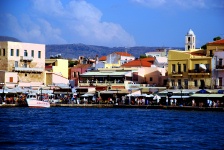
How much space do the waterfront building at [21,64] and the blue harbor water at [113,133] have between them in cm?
3779

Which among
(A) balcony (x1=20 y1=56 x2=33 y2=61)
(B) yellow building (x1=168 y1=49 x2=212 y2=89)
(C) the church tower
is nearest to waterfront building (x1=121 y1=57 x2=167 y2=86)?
(B) yellow building (x1=168 y1=49 x2=212 y2=89)

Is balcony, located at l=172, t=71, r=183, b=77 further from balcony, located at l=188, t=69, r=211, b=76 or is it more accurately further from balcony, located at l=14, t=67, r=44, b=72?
balcony, located at l=14, t=67, r=44, b=72

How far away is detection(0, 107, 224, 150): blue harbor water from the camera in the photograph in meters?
37.7

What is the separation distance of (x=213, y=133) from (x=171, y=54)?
137ft

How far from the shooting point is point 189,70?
8419 centimetres

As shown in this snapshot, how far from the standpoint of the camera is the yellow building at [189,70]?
82.8 metres

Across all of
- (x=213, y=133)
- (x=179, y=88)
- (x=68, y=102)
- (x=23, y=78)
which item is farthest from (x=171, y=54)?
(x=213, y=133)

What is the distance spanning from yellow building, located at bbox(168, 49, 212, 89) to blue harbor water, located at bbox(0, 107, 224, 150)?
2412cm

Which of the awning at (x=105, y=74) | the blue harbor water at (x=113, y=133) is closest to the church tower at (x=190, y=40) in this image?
the awning at (x=105, y=74)

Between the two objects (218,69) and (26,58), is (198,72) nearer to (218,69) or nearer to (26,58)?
(218,69)

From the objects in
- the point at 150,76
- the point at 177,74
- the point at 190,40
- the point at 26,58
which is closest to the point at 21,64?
the point at 26,58

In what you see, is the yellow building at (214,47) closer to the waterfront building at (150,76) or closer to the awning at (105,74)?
the waterfront building at (150,76)

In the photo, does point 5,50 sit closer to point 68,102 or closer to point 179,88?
point 68,102

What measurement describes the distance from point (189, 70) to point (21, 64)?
2665 centimetres
